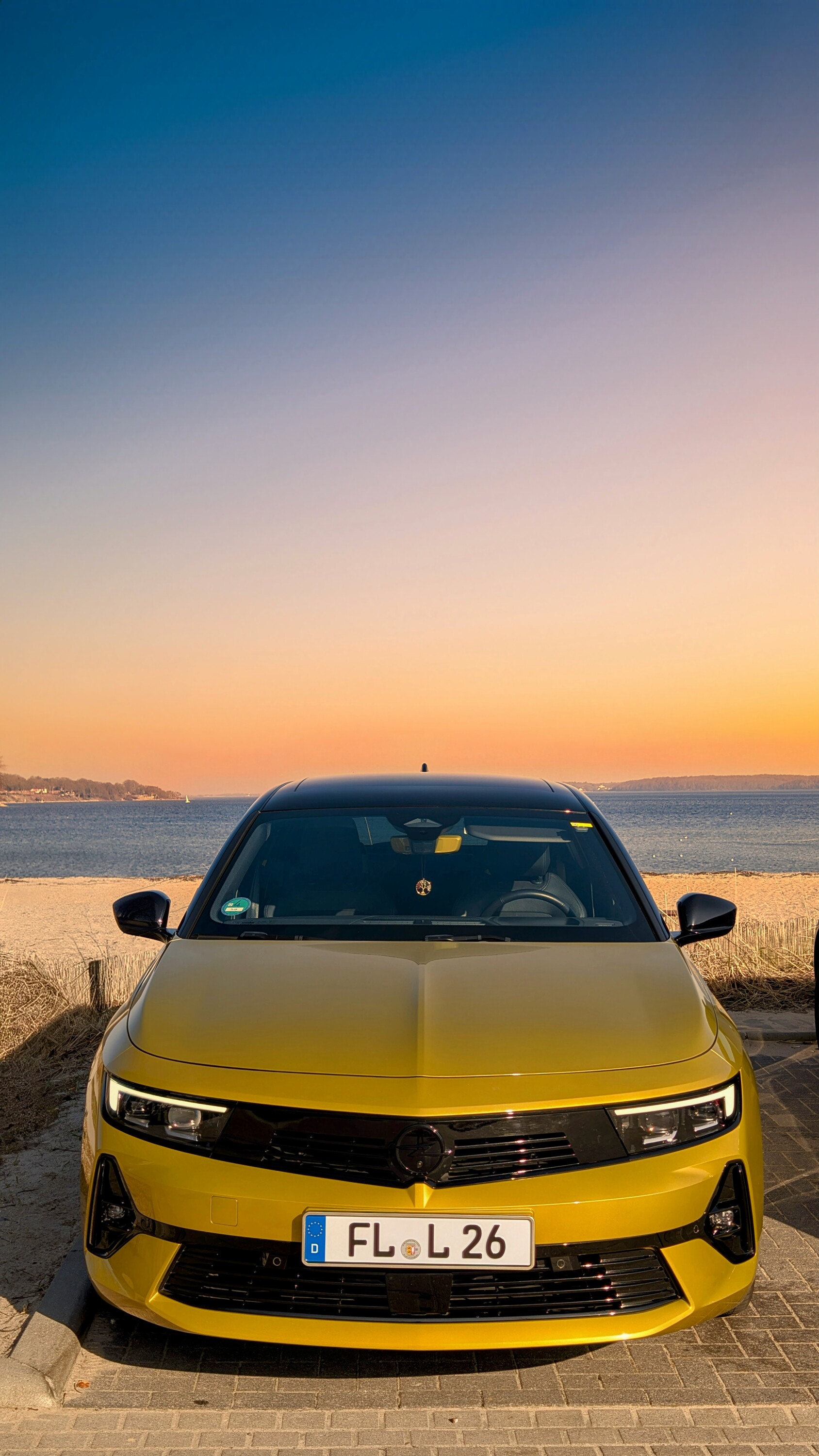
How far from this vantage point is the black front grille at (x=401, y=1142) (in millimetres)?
2691

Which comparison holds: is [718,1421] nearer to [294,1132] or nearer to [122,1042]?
[294,1132]

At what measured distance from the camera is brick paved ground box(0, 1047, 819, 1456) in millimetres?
2709

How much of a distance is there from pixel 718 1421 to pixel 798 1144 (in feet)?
8.62

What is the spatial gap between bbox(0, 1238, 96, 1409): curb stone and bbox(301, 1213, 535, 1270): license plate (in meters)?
0.94

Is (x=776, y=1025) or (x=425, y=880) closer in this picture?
(x=425, y=880)

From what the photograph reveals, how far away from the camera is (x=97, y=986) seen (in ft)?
24.7

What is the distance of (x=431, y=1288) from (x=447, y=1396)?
0.54 m

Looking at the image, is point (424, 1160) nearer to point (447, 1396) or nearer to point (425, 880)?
point (447, 1396)

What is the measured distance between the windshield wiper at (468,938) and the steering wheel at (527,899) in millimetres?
276

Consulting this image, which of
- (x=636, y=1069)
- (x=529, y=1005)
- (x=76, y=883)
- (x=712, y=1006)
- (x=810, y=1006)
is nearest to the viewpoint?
(x=636, y=1069)

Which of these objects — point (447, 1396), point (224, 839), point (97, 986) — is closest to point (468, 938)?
point (447, 1396)

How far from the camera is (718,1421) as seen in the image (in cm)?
280

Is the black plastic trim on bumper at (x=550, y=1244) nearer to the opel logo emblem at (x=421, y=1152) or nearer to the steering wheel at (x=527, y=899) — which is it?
the opel logo emblem at (x=421, y=1152)

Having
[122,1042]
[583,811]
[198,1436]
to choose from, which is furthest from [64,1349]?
[583,811]
